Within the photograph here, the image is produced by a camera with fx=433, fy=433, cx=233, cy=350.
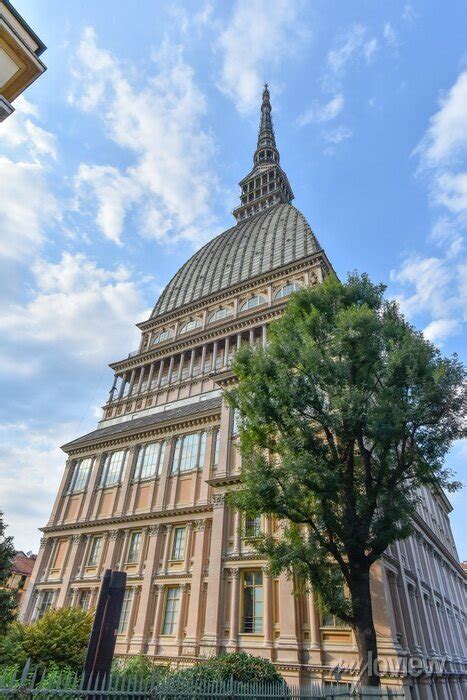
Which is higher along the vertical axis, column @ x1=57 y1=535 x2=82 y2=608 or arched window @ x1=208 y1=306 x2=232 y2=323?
arched window @ x1=208 y1=306 x2=232 y2=323

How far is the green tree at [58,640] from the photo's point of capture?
18.6m

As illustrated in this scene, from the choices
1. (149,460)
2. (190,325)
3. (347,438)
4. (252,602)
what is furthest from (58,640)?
(190,325)

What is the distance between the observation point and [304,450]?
52.7 ft

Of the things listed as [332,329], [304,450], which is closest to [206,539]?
[304,450]

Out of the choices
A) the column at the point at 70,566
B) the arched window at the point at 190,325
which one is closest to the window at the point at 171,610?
the column at the point at 70,566

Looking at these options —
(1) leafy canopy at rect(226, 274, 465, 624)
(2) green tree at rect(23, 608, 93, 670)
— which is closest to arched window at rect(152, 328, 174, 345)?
(2) green tree at rect(23, 608, 93, 670)

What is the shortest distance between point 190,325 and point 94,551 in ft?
81.6

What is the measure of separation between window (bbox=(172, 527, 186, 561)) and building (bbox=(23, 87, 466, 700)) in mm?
114

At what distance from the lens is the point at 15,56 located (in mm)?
6625

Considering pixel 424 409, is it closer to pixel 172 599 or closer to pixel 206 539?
pixel 206 539

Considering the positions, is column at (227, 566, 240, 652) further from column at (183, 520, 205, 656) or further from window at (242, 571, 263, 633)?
column at (183, 520, 205, 656)

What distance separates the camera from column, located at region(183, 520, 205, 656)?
23938 mm

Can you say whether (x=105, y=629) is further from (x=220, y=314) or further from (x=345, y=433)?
(x=220, y=314)

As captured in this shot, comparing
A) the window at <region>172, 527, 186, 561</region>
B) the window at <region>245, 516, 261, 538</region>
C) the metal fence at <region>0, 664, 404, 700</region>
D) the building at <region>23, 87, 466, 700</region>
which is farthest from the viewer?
the window at <region>172, 527, 186, 561</region>
